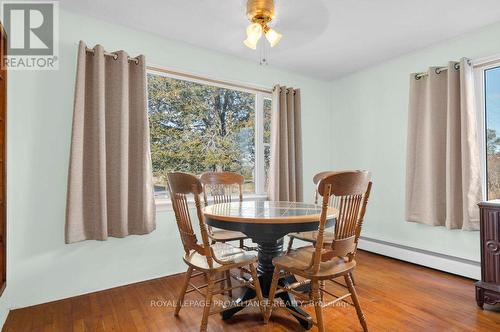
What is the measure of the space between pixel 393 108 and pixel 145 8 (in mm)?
3000

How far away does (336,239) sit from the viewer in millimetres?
1741

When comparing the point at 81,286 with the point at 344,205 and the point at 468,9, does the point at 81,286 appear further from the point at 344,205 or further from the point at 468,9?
the point at 468,9

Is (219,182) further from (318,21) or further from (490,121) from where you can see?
(490,121)

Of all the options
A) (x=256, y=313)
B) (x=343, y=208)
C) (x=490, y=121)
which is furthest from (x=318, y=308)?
(x=490, y=121)

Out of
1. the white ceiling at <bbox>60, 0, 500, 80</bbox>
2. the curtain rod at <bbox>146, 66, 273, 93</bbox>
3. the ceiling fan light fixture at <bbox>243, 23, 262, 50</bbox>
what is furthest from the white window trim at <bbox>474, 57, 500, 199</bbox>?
the ceiling fan light fixture at <bbox>243, 23, 262, 50</bbox>

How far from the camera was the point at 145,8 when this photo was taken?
247 centimetres

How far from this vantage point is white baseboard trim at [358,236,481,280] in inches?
111

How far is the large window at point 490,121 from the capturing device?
288cm

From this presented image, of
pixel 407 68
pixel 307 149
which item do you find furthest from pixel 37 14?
pixel 407 68

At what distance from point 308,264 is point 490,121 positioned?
254cm

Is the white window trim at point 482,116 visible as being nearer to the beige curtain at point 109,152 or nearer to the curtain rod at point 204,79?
the curtain rod at point 204,79

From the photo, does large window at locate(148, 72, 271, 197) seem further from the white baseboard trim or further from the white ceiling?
the white baseboard trim

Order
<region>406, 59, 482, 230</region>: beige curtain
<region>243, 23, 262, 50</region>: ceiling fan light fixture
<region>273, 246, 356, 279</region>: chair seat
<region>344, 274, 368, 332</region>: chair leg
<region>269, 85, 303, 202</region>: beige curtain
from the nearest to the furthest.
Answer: <region>273, 246, 356, 279</region>: chair seat
<region>344, 274, 368, 332</region>: chair leg
<region>243, 23, 262, 50</region>: ceiling fan light fixture
<region>406, 59, 482, 230</region>: beige curtain
<region>269, 85, 303, 202</region>: beige curtain

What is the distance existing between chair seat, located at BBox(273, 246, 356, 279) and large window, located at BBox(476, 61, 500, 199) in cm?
205
